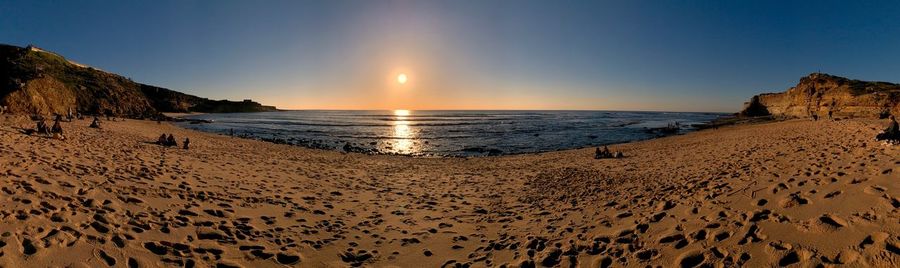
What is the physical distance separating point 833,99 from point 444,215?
7593 cm

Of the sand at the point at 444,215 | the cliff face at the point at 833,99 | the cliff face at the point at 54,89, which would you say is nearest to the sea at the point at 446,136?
the cliff face at the point at 54,89

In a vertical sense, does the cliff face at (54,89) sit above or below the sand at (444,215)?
above

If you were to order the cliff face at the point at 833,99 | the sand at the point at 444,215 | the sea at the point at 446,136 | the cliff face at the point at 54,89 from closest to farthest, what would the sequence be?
the sand at the point at 444,215 < the sea at the point at 446,136 < the cliff face at the point at 54,89 < the cliff face at the point at 833,99

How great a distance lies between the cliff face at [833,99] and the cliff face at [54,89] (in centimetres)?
7974

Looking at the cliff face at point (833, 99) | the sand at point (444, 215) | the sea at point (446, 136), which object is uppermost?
the cliff face at point (833, 99)

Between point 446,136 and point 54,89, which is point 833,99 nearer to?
point 446,136

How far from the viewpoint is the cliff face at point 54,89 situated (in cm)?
3522

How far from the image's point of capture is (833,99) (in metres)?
57.2

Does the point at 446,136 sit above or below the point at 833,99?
below

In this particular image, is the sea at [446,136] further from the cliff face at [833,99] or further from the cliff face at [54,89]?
the cliff face at [833,99]

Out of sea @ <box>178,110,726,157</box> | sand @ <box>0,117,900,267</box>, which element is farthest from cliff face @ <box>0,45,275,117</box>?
sand @ <box>0,117,900,267</box>

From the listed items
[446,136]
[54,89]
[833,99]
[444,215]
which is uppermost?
[54,89]

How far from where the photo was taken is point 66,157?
11203 mm

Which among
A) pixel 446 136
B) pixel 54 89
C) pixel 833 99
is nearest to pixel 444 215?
pixel 446 136
